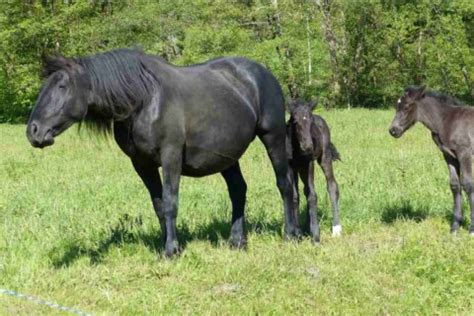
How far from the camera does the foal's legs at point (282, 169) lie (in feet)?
23.9

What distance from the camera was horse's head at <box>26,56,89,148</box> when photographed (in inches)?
215

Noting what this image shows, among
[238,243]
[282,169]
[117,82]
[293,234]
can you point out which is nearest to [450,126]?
[282,169]

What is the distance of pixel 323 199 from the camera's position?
30.4ft

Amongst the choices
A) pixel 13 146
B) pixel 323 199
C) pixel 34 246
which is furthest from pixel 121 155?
pixel 34 246

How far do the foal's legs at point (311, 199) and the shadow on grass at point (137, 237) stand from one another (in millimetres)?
494

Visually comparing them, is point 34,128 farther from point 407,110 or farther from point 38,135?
point 407,110

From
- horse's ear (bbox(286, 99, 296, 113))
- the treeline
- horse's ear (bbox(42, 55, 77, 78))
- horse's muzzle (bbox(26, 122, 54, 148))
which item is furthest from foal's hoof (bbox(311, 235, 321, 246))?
the treeline

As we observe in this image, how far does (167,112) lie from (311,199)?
7.87 ft

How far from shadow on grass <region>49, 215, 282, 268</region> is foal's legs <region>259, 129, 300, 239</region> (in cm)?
34

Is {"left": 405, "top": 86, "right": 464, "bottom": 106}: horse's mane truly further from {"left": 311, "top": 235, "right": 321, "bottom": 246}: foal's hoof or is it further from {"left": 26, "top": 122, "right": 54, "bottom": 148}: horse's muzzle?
A: {"left": 26, "top": 122, "right": 54, "bottom": 148}: horse's muzzle

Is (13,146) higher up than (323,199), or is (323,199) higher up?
(323,199)

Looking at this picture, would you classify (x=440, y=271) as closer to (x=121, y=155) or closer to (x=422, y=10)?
(x=121, y=155)

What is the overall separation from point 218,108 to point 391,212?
10.8 ft

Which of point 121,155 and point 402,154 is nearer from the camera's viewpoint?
point 402,154
